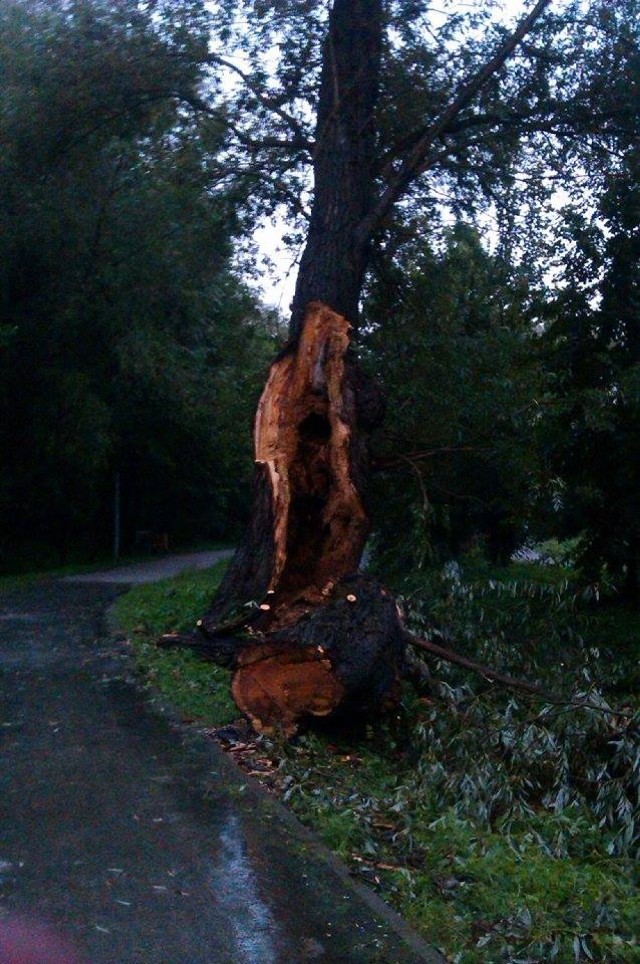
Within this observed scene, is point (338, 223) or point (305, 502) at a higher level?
point (338, 223)

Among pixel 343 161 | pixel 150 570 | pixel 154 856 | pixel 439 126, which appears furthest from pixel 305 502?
pixel 150 570

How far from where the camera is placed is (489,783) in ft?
25.5

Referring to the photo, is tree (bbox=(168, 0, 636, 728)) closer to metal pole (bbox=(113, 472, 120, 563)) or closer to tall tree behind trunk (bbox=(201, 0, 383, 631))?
tall tree behind trunk (bbox=(201, 0, 383, 631))

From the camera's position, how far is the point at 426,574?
12.3 metres

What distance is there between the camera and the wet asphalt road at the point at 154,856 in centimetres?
512

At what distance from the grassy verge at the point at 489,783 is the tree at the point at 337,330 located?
55cm

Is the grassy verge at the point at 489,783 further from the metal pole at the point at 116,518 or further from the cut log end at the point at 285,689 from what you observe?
the metal pole at the point at 116,518

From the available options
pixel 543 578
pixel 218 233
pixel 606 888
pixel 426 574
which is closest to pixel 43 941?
pixel 606 888

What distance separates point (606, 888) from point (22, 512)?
25330 mm

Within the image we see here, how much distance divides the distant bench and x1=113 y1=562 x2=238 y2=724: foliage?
14.2 m

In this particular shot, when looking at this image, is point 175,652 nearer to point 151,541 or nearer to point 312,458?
point 312,458

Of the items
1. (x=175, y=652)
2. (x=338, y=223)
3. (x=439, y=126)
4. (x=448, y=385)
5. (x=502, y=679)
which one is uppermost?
(x=439, y=126)

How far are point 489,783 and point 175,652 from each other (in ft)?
17.1

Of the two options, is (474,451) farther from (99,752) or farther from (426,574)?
(99,752)
